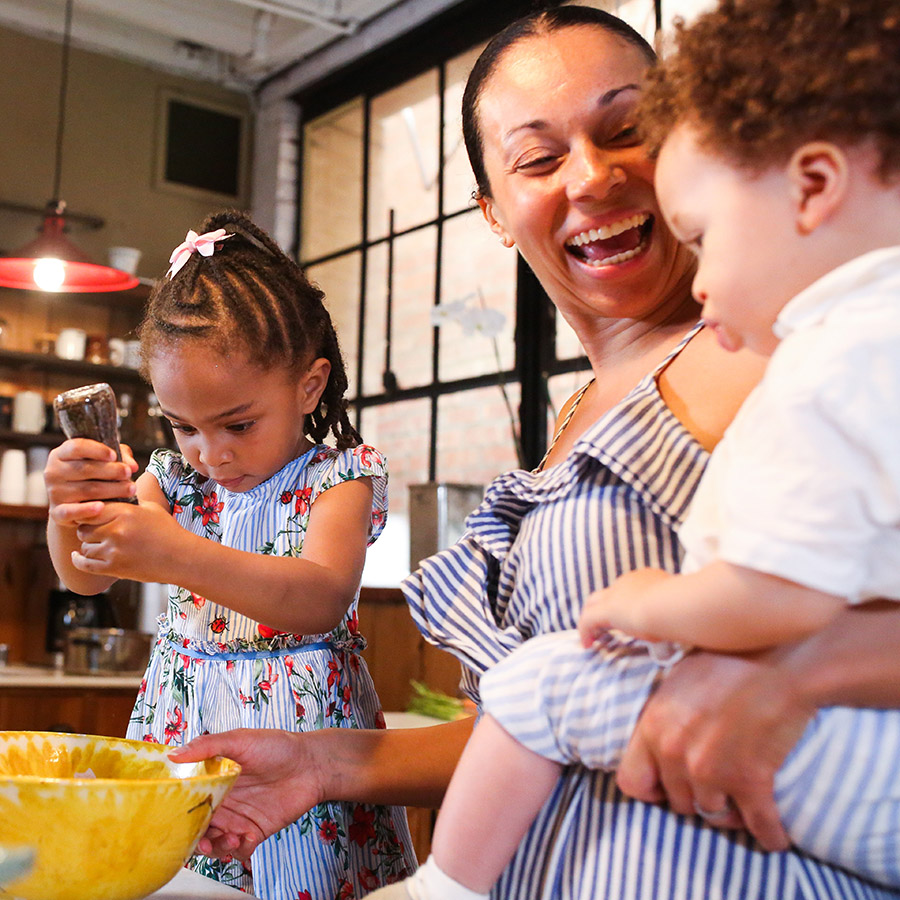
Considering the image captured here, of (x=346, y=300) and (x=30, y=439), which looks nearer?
(x=30, y=439)

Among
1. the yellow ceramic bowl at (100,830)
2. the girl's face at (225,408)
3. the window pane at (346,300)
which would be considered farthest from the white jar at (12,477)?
the yellow ceramic bowl at (100,830)

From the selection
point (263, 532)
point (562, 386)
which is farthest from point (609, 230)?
point (562, 386)

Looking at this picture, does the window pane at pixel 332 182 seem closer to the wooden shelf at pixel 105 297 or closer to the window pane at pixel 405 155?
the window pane at pixel 405 155

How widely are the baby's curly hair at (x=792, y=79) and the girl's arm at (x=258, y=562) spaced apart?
2.14ft

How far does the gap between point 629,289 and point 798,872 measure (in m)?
0.62

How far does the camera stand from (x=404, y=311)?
489 cm

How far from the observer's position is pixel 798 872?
733 mm

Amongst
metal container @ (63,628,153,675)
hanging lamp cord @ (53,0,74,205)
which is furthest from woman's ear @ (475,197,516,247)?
hanging lamp cord @ (53,0,74,205)

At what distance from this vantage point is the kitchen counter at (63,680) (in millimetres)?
3607

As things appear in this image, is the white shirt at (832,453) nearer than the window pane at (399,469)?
Yes

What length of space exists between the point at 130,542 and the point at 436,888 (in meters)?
0.45

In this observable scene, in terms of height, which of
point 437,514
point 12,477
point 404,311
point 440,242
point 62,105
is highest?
point 62,105

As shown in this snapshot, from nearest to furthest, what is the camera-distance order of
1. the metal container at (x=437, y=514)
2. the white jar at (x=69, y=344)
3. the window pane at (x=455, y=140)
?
1. the metal container at (x=437, y=514)
2. the window pane at (x=455, y=140)
3. the white jar at (x=69, y=344)

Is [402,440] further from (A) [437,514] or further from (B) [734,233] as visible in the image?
(B) [734,233]
